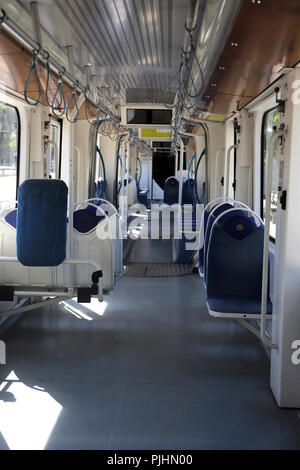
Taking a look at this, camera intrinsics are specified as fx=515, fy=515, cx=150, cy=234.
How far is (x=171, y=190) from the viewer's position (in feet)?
49.5

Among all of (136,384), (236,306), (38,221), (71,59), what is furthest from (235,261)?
(71,59)

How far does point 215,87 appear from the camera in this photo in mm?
4359

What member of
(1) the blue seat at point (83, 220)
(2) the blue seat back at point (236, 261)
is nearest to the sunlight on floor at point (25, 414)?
(2) the blue seat back at point (236, 261)

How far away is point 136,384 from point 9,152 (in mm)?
3085

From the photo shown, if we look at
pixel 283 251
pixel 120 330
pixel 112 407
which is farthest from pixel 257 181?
pixel 112 407

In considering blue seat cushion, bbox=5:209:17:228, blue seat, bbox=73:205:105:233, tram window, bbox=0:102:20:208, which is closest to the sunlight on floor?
blue seat cushion, bbox=5:209:17:228

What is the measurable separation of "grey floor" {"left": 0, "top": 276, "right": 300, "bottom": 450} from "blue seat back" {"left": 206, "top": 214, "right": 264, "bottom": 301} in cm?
51

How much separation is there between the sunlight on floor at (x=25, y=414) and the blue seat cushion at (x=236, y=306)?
55.2 inches

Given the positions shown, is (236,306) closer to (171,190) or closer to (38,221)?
(38,221)

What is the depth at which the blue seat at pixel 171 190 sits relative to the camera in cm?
1502

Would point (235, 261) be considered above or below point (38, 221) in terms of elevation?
below
